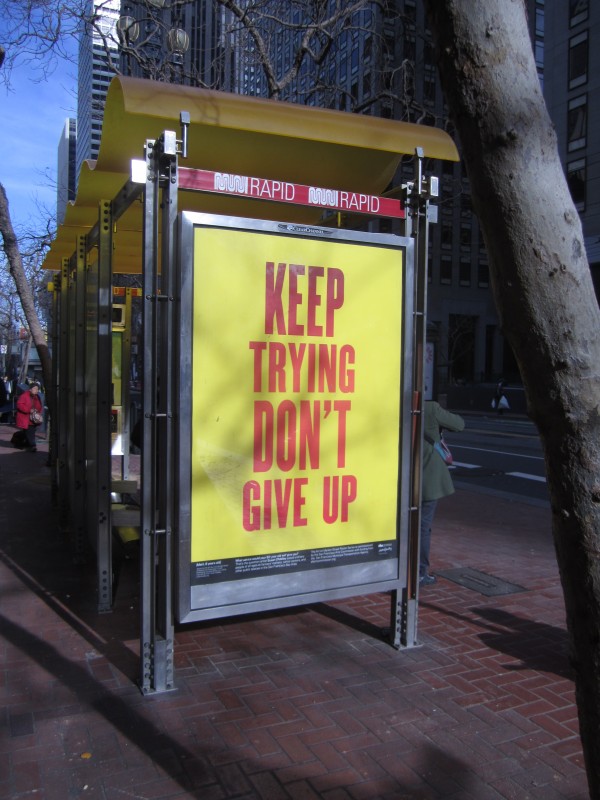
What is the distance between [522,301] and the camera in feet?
5.34

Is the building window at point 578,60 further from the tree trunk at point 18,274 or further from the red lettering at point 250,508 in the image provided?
the red lettering at point 250,508

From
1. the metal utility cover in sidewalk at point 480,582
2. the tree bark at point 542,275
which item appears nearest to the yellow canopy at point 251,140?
the tree bark at point 542,275

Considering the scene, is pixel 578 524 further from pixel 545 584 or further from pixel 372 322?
pixel 545 584

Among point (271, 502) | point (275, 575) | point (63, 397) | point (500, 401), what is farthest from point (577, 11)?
point (275, 575)

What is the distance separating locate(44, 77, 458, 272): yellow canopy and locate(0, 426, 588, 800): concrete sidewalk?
3.04 metres

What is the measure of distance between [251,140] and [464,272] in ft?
183

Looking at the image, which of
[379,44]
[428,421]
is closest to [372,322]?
[428,421]

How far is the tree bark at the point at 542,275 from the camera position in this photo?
5.24 feet

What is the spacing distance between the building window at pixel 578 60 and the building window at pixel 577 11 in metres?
0.76

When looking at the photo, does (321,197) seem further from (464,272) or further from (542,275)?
(464,272)

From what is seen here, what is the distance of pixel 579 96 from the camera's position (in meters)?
37.8

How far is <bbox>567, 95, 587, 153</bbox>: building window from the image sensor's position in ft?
124

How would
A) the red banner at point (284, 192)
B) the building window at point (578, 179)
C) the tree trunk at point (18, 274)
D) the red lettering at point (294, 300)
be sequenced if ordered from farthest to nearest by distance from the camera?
1. the building window at point (578, 179)
2. the tree trunk at point (18, 274)
3. the red lettering at point (294, 300)
4. the red banner at point (284, 192)

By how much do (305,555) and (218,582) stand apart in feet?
1.95
